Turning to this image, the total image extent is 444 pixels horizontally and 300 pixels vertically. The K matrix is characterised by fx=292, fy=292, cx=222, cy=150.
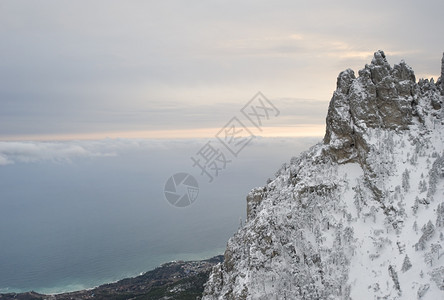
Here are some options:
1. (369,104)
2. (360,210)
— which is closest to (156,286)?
(360,210)

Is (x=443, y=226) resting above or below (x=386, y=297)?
above

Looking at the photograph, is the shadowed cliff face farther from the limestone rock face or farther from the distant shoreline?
the distant shoreline

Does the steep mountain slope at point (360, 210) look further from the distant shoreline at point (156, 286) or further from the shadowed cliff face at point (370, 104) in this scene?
the distant shoreline at point (156, 286)

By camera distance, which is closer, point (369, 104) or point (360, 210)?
point (360, 210)

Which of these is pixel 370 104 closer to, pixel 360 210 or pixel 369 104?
pixel 369 104

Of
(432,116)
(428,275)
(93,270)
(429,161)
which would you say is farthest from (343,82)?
(93,270)

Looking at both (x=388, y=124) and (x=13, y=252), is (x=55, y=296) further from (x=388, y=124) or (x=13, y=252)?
(x=388, y=124)

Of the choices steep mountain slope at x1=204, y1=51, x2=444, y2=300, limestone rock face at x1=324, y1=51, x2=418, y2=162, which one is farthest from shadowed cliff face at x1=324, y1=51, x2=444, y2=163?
steep mountain slope at x1=204, y1=51, x2=444, y2=300
